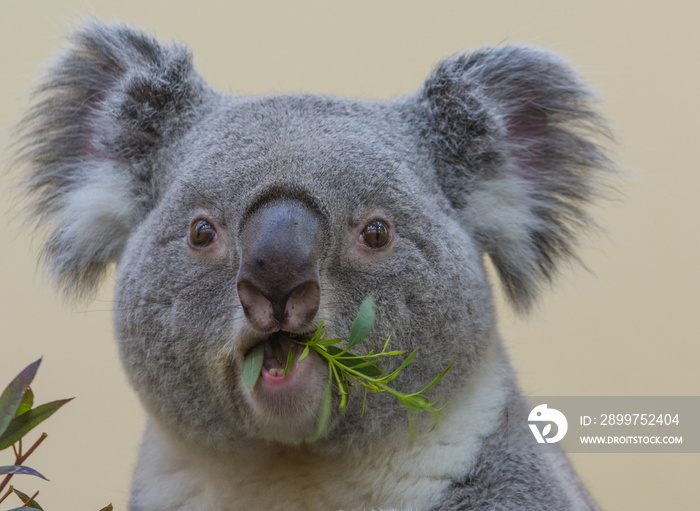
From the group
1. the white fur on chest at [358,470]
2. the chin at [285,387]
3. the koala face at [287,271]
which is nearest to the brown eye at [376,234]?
the koala face at [287,271]

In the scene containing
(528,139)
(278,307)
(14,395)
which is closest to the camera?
(14,395)

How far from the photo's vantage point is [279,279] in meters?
1.29

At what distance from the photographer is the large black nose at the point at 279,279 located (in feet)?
4.22

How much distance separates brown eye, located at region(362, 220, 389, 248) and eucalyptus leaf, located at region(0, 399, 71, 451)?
63 cm

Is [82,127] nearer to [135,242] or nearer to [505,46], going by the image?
[135,242]

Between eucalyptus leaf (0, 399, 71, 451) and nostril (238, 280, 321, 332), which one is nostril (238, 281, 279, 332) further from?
eucalyptus leaf (0, 399, 71, 451)

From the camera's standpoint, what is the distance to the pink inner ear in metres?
1.88

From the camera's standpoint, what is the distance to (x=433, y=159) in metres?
1.79

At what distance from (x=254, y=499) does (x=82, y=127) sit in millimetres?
971

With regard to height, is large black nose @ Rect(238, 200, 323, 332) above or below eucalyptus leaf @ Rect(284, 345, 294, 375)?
above

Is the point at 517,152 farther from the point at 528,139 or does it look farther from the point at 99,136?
the point at 99,136

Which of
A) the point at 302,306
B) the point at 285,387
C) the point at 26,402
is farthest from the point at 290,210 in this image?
the point at 26,402

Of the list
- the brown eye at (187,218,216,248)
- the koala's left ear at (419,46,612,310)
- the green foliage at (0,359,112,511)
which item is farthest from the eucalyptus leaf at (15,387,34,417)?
the koala's left ear at (419,46,612,310)

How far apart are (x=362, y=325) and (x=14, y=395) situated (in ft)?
1.77
